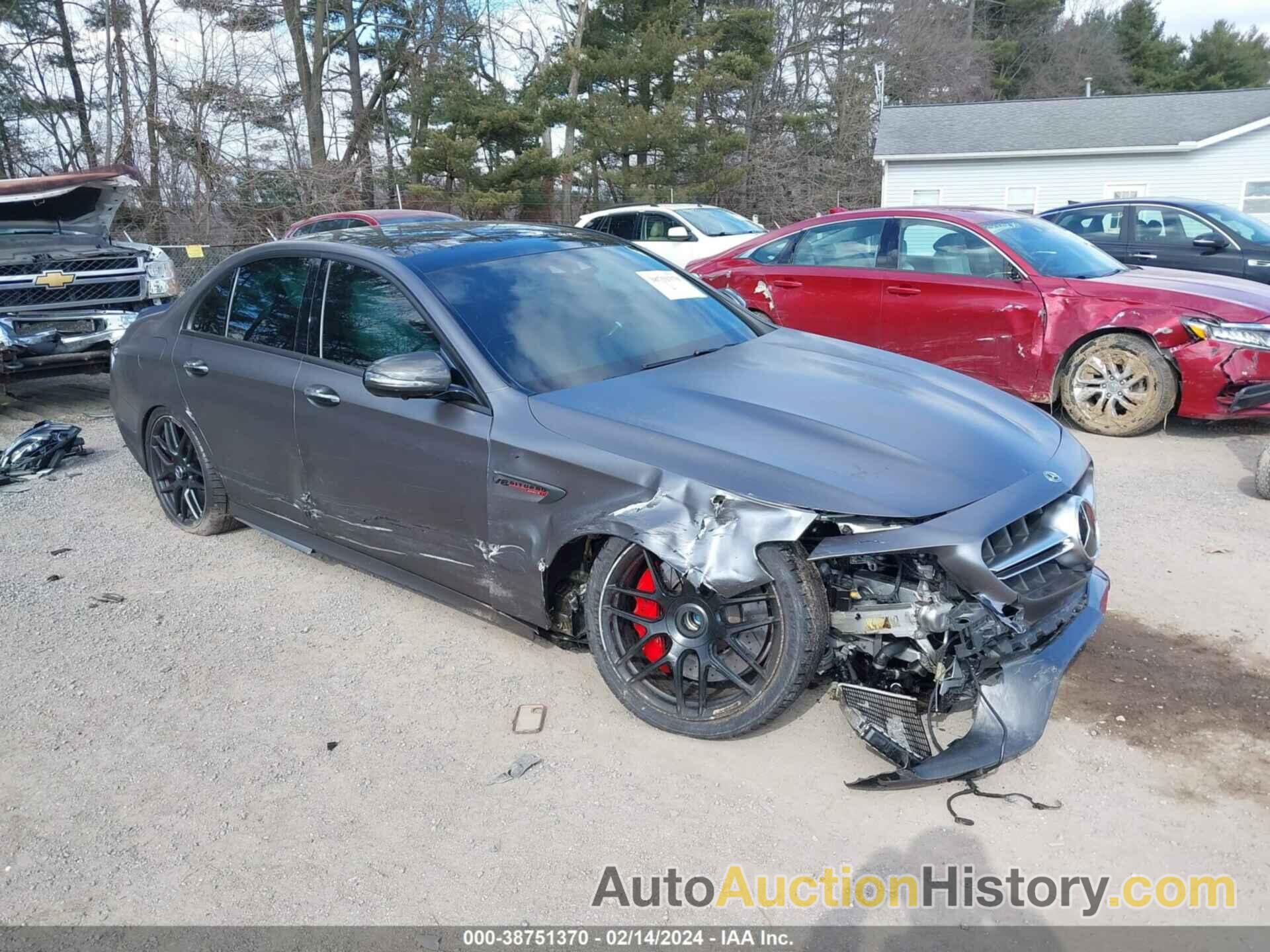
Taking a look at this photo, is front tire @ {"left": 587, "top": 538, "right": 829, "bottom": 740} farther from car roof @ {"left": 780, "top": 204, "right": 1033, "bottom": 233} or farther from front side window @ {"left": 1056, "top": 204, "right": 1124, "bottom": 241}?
front side window @ {"left": 1056, "top": 204, "right": 1124, "bottom": 241}

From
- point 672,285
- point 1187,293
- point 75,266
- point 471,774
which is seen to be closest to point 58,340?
point 75,266

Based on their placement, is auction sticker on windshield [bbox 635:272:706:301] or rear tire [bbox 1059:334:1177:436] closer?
auction sticker on windshield [bbox 635:272:706:301]

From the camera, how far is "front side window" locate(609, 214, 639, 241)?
52.1 feet

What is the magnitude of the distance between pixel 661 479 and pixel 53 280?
25.0ft

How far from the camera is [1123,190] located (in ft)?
88.6

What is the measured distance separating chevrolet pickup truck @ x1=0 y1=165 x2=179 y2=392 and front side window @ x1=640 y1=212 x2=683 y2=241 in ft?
25.9

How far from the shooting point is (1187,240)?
35.2 ft

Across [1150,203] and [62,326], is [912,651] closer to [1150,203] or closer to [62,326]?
[62,326]

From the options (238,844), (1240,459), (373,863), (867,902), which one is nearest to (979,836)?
(867,902)

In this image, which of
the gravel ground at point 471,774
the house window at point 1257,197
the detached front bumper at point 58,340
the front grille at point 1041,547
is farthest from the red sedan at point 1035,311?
the house window at point 1257,197

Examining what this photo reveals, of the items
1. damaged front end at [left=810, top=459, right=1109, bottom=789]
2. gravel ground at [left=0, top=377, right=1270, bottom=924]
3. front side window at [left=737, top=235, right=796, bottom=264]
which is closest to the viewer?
gravel ground at [left=0, top=377, right=1270, bottom=924]

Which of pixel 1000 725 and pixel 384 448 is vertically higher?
pixel 384 448

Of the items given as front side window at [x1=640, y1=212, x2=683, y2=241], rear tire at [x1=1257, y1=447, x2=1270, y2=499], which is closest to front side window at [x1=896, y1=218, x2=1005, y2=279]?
rear tire at [x1=1257, y1=447, x2=1270, y2=499]

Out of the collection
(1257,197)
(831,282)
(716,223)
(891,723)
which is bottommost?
(891,723)
